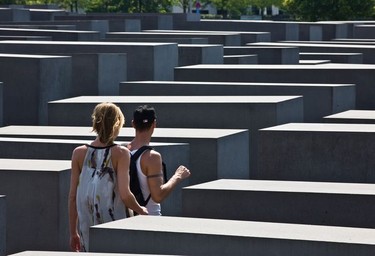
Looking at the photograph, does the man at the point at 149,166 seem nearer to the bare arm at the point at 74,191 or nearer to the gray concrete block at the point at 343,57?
the bare arm at the point at 74,191

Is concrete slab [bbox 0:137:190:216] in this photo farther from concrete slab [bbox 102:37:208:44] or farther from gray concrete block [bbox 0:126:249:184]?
concrete slab [bbox 102:37:208:44]

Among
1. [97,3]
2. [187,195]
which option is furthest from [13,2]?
[187,195]

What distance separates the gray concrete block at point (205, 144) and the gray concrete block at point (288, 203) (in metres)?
1.74

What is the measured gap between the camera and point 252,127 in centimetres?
1259

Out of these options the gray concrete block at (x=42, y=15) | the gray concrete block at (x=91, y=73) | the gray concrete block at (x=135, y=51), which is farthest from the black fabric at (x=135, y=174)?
the gray concrete block at (x=42, y=15)

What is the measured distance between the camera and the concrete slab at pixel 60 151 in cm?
1001

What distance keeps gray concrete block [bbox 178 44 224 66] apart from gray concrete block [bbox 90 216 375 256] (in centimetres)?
1166

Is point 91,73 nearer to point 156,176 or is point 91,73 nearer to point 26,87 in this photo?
point 26,87

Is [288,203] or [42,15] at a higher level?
[42,15]

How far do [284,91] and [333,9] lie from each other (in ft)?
86.9

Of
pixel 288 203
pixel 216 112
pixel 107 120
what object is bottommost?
pixel 288 203

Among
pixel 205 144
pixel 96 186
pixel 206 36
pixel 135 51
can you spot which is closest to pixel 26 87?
pixel 135 51

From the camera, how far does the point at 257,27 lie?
31.6 metres

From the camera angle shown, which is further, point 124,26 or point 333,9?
point 333,9
